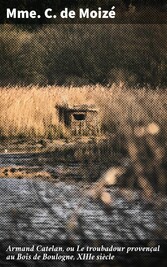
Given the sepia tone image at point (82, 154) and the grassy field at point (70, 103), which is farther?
the grassy field at point (70, 103)

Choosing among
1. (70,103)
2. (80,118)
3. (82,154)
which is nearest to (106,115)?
(80,118)

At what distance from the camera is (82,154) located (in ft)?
23.9

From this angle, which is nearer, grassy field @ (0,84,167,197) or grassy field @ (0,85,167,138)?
grassy field @ (0,84,167,197)

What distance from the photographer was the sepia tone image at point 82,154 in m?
4.09

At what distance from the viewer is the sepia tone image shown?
A: 13.4ft

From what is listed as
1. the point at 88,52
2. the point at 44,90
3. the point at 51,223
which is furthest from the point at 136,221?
the point at 88,52

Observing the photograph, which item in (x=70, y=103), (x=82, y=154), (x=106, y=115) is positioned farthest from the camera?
(x=70, y=103)

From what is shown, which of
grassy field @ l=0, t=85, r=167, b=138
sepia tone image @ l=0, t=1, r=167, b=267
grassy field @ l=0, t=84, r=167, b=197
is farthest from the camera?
grassy field @ l=0, t=85, r=167, b=138

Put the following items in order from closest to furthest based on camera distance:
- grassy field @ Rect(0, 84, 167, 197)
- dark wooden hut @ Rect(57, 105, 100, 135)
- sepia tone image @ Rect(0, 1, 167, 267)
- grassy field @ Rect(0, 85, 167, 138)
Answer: sepia tone image @ Rect(0, 1, 167, 267) → grassy field @ Rect(0, 84, 167, 197) → grassy field @ Rect(0, 85, 167, 138) → dark wooden hut @ Rect(57, 105, 100, 135)

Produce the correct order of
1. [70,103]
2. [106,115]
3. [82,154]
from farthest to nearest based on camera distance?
1. [70,103]
2. [106,115]
3. [82,154]

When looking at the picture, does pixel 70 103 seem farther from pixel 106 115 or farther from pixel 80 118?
pixel 106 115

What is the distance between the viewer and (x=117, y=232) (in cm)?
407

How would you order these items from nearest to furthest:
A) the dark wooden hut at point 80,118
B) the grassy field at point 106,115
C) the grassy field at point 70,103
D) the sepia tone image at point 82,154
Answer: the sepia tone image at point 82,154 < the grassy field at point 106,115 < the grassy field at point 70,103 < the dark wooden hut at point 80,118

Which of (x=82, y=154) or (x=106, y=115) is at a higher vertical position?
(x=106, y=115)
